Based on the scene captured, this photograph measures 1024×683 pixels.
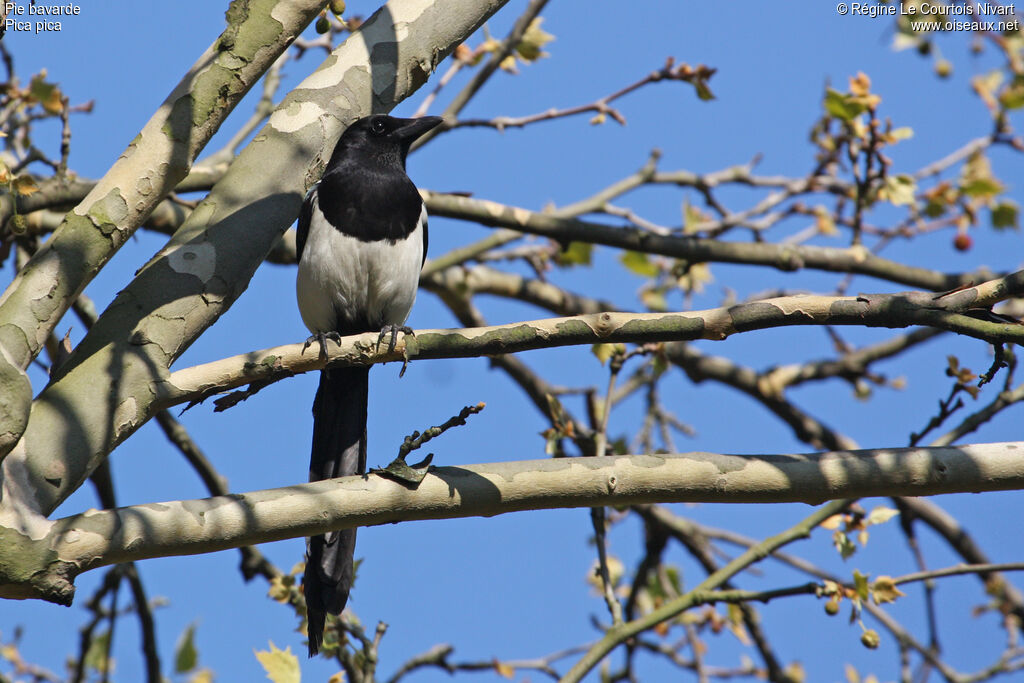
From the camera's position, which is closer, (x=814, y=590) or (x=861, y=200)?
(x=814, y=590)

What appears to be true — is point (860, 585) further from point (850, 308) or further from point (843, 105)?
point (843, 105)

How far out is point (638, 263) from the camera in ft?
17.0

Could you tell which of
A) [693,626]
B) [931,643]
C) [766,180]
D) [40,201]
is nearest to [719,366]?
[766,180]

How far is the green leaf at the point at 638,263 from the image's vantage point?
16.9 feet

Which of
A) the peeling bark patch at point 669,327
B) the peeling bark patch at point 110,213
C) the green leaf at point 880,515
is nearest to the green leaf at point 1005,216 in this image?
the green leaf at point 880,515

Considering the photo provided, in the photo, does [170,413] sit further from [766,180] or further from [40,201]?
[766,180]

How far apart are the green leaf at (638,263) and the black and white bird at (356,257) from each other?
1.18 m

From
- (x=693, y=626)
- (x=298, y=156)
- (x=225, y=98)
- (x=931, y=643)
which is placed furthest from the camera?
(x=693, y=626)

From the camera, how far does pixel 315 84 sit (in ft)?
10.2

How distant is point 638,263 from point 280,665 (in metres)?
2.80

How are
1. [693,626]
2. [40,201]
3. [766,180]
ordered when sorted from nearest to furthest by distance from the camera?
1. [40,201]
2. [693,626]
3. [766,180]

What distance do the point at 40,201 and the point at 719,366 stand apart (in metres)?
3.32

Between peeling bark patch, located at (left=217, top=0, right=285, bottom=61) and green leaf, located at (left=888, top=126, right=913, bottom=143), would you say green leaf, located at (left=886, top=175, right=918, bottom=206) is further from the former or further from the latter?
peeling bark patch, located at (left=217, top=0, right=285, bottom=61)

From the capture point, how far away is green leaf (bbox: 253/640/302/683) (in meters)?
3.02
